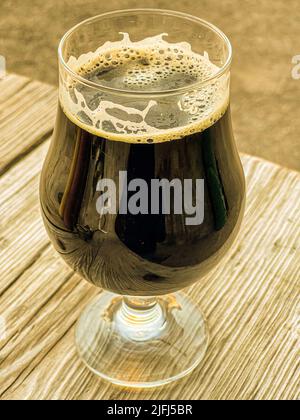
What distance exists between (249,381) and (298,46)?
7.56 ft

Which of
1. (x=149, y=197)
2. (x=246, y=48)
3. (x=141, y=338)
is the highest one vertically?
(x=149, y=197)

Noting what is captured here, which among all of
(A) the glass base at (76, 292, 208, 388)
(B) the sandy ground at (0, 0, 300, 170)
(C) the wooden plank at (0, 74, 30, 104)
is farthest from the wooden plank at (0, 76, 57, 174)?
(B) the sandy ground at (0, 0, 300, 170)

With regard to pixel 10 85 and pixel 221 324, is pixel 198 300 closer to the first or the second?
pixel 221 324

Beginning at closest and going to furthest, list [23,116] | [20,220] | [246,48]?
[20,220]
[23,116]
[246,48]

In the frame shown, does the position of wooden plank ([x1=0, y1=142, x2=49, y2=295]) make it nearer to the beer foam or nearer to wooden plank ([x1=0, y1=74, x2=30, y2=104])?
wooden plank ([x1=0, y1=74, x2=30, y2=104])

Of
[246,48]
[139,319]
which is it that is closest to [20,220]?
[139,319]

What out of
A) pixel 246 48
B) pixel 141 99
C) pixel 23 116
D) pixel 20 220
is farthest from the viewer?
pixel 246 48

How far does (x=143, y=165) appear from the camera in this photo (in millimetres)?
646

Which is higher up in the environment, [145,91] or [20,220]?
[145,91]

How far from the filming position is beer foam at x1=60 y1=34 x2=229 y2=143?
2.07 ft

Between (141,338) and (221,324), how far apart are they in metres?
0.11

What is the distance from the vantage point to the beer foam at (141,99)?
63cm

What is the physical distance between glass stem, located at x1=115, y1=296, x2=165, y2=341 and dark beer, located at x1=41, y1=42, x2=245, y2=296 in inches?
4.9

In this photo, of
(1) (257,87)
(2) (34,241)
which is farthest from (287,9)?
(2) (34,241)
